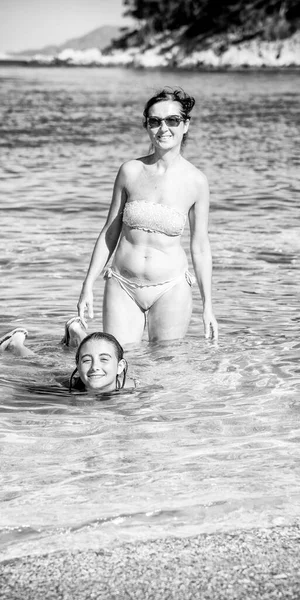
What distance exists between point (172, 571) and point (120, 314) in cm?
308

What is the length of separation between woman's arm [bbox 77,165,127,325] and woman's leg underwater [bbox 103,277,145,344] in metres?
0.13

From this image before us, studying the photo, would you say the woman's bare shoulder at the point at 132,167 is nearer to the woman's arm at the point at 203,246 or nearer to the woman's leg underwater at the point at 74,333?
the woman's arm at the point at 203,246

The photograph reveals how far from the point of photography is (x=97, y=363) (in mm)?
5805

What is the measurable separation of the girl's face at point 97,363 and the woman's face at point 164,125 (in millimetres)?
1361

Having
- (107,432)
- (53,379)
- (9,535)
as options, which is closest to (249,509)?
(9,535)

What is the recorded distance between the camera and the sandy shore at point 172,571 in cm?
334

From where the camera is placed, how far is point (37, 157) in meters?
22.3

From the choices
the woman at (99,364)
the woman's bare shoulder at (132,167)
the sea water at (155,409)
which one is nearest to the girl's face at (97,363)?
the woman at (99,364)

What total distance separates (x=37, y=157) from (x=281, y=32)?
140m

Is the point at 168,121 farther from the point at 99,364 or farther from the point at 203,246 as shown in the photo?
the point at 99,364

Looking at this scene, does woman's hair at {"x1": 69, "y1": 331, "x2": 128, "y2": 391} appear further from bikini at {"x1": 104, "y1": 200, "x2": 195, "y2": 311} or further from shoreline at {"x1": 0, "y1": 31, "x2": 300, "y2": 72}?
shoreline at {"x1": 0, "y1": 31, "x2": 300, "y2": 72}

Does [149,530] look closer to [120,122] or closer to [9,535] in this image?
[9,535]

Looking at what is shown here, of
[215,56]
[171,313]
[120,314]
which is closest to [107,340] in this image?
[120,314]

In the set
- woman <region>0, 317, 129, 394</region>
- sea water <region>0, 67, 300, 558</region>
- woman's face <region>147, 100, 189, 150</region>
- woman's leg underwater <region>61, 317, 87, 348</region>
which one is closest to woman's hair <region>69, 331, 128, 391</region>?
woman <region>0, 317, 129, 394</region>
